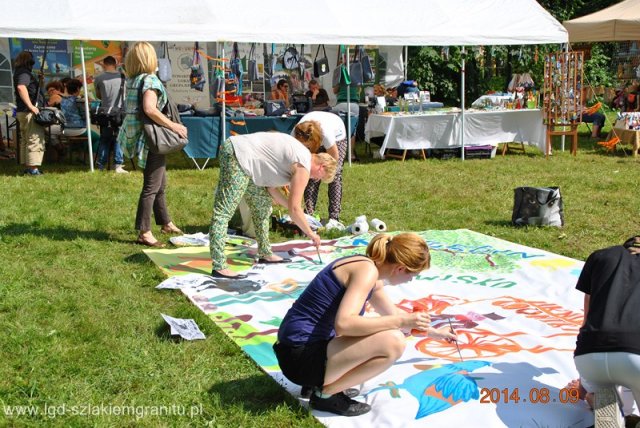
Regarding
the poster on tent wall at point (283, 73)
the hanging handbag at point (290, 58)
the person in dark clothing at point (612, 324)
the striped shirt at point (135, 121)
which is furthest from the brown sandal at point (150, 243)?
the poster on tent wall at point (283, 73)

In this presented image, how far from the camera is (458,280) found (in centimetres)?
536

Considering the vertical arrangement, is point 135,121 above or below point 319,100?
above

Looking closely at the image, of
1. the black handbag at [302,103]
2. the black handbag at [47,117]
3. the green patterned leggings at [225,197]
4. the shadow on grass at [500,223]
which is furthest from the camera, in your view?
the black handbag at [302,103]

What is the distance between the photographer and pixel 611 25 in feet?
51.4

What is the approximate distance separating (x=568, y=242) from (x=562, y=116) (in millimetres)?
6383

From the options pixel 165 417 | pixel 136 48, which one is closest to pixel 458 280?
pixel 165 417

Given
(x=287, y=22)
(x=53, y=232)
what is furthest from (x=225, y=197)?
(x=287, y=22)

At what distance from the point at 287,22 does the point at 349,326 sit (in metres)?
7.92

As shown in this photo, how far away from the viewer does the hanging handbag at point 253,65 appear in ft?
47.7

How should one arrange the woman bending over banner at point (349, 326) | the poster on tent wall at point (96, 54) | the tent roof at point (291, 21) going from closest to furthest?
the woman bending over banner at point (349, 326) → the tent roof at point (291, 21) → the poster on tent wall at point (96, 54)

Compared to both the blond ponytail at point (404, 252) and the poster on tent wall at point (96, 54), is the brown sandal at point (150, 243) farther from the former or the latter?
the poster on tent wall at point (96, 54)

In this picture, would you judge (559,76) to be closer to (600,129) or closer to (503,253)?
(600,129)

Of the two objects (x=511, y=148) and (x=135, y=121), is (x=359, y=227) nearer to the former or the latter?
(x=135, y=121)

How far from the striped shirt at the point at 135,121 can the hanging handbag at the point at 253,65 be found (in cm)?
853
